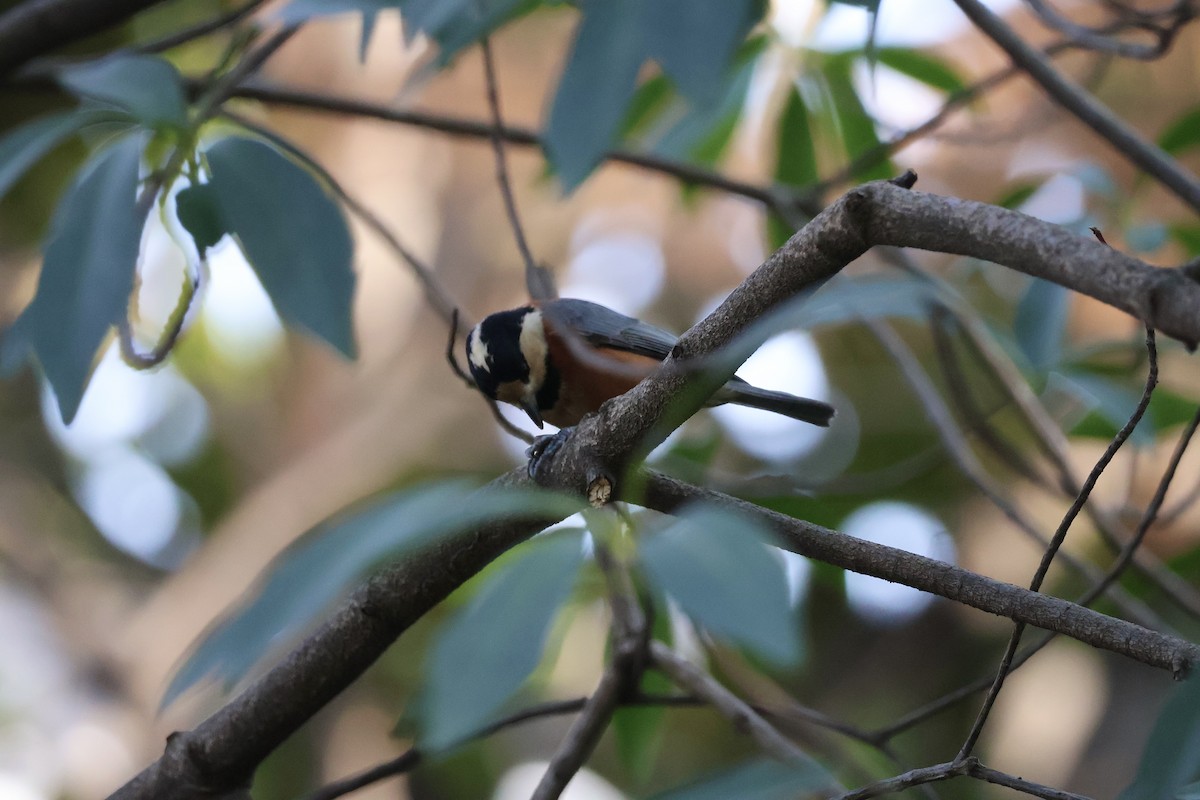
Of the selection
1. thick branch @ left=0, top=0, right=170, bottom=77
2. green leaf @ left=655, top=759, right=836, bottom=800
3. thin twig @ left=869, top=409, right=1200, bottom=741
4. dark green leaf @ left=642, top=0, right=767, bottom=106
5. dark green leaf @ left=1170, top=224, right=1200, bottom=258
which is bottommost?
green leaf @ left=655, top=759, right=836, bottom=800

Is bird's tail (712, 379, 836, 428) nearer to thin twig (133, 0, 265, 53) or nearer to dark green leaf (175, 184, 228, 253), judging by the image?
thin twig (133, 0, 265, 53)

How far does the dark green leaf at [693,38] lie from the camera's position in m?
0.96

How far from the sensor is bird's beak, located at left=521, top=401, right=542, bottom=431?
3142 millimetres

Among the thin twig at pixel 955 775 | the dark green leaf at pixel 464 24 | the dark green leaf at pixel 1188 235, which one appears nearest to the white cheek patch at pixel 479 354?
the dark green leaf at pixel 464 24

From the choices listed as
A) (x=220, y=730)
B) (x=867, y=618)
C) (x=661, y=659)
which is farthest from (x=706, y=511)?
(x=867, y=618)

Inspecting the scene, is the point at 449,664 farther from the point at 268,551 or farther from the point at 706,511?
the point at 268,551

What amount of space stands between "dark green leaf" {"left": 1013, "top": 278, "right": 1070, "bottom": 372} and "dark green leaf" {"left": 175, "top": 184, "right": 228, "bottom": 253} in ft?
5.35

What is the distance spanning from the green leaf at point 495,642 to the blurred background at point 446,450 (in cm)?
351

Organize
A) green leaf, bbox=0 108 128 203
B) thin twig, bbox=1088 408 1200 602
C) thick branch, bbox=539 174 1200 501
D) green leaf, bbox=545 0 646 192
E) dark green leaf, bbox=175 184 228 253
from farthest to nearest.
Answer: dark green leaf, bbox=175 184 228 253 < green leaf, bbox=0 108 128 203 < thin twig, bbox=1088 408 1200 602 < green leaf, bbox=545 0 646 192 < thick branch, bbox=539 174 1200 501

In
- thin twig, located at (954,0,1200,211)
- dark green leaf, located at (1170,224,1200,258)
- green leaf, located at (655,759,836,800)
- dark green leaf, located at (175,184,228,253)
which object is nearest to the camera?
green leaf, located at (655,759,836,800)

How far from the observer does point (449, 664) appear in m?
0.76

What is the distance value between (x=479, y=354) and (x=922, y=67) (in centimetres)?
145

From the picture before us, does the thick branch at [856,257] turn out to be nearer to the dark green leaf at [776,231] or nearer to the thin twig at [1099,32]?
the thin twig at [1099,32]

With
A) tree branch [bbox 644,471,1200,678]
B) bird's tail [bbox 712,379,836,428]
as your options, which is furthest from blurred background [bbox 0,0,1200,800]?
tree branch [bbox 644,471,1200,678]
